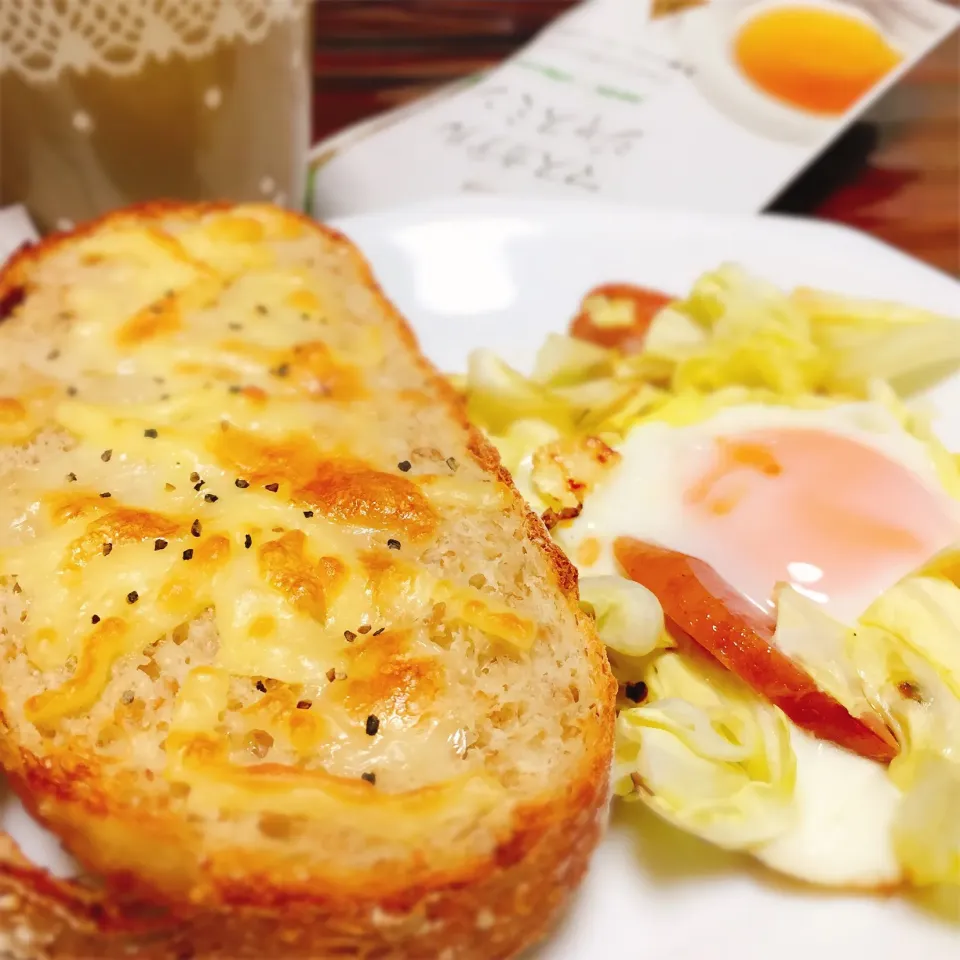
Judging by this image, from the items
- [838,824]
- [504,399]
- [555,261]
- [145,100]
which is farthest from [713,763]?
[145,100]


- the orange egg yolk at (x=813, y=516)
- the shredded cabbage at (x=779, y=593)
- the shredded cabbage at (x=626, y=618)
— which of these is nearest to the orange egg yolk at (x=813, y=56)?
the shredded cabbage at (x=779, y=593)

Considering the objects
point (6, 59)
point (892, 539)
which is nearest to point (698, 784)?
point (892, 539)

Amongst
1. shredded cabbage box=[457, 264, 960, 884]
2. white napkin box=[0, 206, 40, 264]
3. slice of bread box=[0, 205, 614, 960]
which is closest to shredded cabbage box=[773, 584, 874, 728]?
shredded cabbage box=[457, 264, 960, 884]

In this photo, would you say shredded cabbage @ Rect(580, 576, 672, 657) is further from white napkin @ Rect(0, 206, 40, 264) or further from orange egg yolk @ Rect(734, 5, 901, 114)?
orange egg yolk @ Rect(734, 5, 901, 114)

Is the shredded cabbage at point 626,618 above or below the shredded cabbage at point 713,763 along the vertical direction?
above

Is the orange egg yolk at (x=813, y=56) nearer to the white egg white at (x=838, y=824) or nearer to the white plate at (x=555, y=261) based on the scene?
the white plate at (x=555, y=261)

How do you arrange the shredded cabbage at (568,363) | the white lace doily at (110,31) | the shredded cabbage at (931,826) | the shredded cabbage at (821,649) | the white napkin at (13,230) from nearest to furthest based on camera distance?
→ the shredded cabbage at (931,826)
the shredded cabbage at (821,649)
the white lace doily at (110,31)
the shredded cabbage at (568,363)
the white napkin at (13,230)

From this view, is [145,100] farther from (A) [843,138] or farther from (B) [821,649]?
(A) [843,138]
